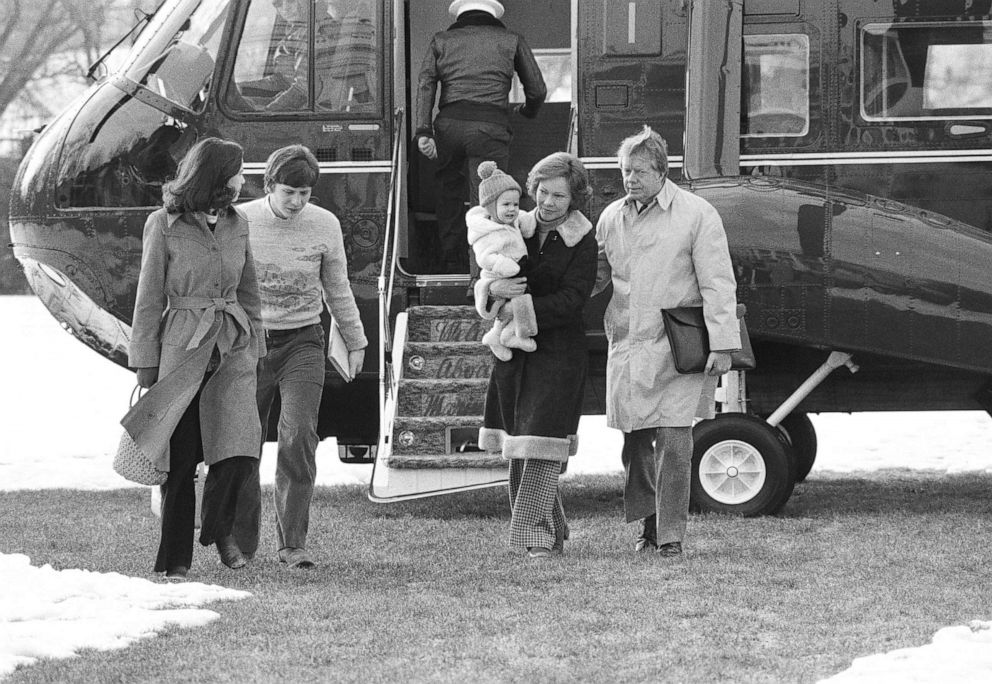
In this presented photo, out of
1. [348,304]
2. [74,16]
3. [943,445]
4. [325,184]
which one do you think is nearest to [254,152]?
[325,184]

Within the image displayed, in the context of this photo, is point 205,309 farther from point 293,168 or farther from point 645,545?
point 645,545

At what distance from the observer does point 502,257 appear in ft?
19.7

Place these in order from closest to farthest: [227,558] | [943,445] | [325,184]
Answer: [227,558] < [325,184] < [943,445]

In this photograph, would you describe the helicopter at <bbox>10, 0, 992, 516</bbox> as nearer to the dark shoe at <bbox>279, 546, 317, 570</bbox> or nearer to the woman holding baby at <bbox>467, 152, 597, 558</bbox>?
the woman holding baby at <bbox>467, 152, 597, 558</bbox>

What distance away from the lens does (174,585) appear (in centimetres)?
544

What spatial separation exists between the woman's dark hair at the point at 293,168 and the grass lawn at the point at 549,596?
144 cm

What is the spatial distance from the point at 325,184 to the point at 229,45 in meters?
0.89

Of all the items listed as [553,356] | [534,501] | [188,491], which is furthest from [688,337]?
[188,491]

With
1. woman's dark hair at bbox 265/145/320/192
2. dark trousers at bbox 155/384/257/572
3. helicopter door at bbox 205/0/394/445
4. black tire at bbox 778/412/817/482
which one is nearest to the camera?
dark trousers at bbox 155/384/257/572

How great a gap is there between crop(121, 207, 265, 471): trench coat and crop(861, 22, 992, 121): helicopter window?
12.5ft

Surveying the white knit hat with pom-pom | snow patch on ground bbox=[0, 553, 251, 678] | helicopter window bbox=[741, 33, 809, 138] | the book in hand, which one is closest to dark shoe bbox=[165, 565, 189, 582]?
snow patch on ground bbox=[0, 553, 251, 678]

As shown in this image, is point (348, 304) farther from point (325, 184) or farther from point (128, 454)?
point (325, 184)

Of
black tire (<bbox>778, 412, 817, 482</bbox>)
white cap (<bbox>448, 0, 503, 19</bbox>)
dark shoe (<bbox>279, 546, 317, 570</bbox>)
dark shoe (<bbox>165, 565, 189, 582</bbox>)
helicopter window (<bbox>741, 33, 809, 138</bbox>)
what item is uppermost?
white cap (<bbox>448, 0, 503, 19</bbox>)

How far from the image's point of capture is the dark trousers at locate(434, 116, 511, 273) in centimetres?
795
